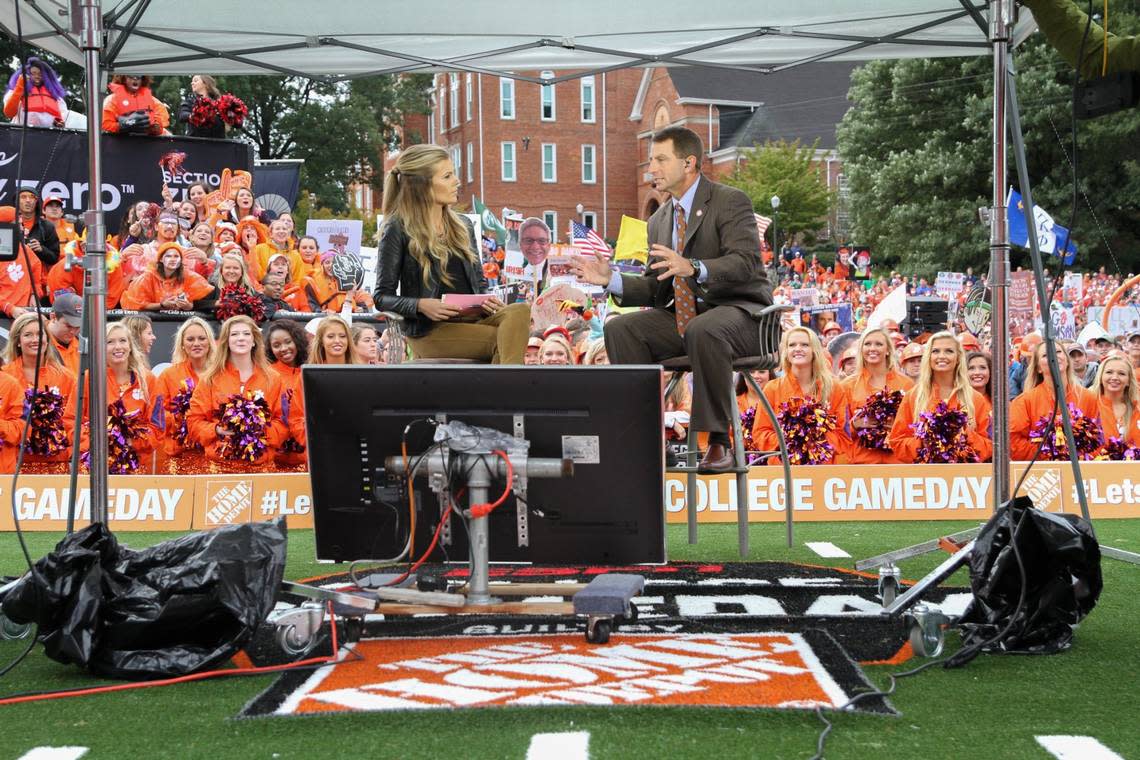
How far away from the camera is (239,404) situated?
31.1 feet

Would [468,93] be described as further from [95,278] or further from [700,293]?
[95,278]

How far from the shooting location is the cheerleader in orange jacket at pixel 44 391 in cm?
943

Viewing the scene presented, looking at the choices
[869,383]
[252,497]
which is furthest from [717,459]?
[869,383]

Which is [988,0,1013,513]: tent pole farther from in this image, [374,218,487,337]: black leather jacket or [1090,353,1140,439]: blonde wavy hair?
[1090,353,1140,439]: blonde wavy hair

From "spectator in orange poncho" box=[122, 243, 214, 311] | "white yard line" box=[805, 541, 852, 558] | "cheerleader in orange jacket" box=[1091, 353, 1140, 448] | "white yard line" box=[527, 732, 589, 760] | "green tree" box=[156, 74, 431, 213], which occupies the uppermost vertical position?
"green tree" box=[156, 74, 431, 213]

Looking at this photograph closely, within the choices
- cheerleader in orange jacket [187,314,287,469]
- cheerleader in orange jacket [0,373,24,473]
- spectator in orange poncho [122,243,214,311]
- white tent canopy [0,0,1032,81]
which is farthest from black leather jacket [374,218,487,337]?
spectator in orange poncho [122,243,214,311]

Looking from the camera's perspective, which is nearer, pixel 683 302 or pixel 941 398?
pixel 683 302

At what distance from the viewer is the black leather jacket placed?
541 cm

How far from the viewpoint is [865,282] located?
35.3 metres

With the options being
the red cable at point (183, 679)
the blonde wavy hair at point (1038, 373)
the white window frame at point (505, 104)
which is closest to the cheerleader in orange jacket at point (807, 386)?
the blonde wavy hair at point (1038, 373)

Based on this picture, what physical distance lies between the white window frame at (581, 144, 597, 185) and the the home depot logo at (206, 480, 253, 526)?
2465 inches

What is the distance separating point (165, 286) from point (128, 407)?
321 centimetres

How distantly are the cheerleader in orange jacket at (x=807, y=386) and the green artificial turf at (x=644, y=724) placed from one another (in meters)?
5.88

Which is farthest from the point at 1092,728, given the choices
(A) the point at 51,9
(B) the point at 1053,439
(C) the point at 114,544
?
(B) the point at 1053,439
